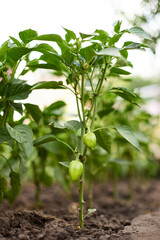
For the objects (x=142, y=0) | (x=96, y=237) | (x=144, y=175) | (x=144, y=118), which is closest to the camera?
(x=96, y=237)

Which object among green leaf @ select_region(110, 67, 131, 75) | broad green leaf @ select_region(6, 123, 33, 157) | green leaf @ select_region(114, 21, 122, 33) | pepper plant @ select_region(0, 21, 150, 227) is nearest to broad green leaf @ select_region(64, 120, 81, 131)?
pepper plant @ select_region(0, 21, 150, 227)

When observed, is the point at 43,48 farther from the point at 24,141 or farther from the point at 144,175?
the point at 144,175

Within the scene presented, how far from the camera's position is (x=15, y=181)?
1.17m

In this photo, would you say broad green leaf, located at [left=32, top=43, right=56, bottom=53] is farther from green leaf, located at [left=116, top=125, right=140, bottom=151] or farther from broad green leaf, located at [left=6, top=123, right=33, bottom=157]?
green leaf, located at [left=116, top=125, right=140, bottom=151]

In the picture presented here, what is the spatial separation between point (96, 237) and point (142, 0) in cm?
117

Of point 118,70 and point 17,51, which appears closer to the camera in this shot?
point 17,51

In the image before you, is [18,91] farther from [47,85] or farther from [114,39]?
[114,39]

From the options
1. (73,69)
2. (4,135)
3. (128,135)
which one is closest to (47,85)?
(73,69)

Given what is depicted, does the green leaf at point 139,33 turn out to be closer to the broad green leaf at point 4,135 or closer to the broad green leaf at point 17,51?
the broad green leaf at point 17,51

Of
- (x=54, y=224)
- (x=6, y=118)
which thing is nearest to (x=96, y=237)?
(x=54, y=224)

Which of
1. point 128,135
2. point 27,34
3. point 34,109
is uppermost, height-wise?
point 27,34

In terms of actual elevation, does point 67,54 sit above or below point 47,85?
above

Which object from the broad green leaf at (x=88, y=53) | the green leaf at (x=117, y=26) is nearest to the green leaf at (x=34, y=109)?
the broad green leaf at (x=88, y=53)

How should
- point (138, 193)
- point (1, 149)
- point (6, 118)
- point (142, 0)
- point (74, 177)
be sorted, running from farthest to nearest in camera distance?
point (138, 193) → point (1, 149) → point (142, 0) → point (6, 118) → point (74, 177)
